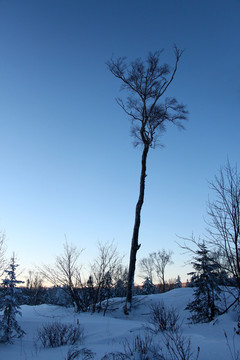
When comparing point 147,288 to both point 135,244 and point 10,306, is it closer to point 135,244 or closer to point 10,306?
point 135,244

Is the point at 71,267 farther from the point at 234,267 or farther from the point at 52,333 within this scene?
the point at 234,267

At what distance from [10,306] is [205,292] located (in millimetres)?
7818

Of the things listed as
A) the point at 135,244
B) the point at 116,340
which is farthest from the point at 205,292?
the point at 116,340

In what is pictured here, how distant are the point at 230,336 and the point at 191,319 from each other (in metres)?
5.50

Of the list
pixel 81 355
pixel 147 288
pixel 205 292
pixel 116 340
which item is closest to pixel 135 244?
pixel 205 292

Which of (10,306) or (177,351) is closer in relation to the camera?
(177,351)

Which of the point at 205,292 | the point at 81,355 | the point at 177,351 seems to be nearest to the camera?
the point at 177,351

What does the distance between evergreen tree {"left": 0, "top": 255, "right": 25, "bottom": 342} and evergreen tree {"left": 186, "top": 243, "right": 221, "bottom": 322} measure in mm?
6525

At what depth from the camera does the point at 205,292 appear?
968 centimetres

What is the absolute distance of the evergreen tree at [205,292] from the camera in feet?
29.3

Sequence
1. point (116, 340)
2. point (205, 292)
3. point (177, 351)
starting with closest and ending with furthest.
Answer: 1. point (177, 351)
2. point (116, 340)
3. point (205, 292)

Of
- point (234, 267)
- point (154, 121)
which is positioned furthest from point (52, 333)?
point (154, 121)

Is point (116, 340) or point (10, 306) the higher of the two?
point (10, 306)

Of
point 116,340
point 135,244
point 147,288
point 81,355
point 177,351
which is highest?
point 135,244
